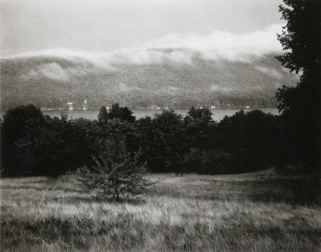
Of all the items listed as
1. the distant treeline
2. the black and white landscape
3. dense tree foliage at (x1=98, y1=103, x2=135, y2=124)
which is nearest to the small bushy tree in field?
the black and white landscape

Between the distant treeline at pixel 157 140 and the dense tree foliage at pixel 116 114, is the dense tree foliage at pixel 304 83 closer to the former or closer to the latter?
the distant treeline at pixel 157 140

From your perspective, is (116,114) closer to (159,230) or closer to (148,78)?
(148,78)

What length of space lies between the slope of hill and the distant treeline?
11.0ft

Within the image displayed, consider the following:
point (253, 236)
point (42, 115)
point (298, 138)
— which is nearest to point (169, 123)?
point (42, 115)

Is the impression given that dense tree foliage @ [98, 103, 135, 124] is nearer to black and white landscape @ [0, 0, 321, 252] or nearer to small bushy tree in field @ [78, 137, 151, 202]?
black and white landscape @ [0, 0, 321, 252]

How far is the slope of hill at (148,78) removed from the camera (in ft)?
112

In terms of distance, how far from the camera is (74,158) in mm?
40938

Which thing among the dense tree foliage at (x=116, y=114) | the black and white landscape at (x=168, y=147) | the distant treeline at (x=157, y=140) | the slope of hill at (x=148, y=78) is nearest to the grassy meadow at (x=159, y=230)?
the black and white landscape at (x=168, y=147)

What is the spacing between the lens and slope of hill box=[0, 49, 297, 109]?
112ft

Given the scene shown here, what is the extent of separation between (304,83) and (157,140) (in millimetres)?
35860

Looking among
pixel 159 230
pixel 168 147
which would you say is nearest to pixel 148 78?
pixel 168 147

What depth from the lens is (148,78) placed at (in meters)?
45.2

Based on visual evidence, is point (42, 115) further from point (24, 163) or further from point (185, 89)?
point (185, 89)

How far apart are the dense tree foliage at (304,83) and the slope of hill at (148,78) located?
11220 mm
